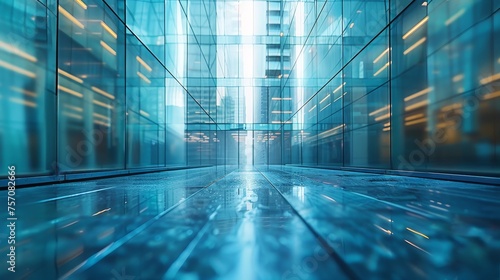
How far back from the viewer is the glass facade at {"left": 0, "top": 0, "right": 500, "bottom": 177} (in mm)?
4344

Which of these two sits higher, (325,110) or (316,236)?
(325,110)

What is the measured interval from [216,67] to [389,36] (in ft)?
57.3

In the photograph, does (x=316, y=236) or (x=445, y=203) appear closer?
(x=316, y=236)

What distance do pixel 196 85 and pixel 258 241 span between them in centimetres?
1680

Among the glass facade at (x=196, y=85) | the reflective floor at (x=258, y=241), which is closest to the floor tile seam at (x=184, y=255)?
the reflective floor at (x=258, y=241)

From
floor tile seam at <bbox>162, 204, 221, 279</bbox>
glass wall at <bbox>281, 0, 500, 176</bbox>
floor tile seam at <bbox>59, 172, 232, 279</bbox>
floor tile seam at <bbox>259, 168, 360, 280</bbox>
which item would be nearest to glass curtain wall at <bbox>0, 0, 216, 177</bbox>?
floor tile seam at <bbox>59, 172, 232, 279</bbox>

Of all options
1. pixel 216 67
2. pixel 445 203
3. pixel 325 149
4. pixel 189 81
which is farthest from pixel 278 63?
pixel 445 203

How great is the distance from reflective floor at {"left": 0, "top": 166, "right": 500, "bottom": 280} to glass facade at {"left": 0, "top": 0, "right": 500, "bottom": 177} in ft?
9.93

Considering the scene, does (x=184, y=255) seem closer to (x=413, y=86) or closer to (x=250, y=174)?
(x=250, y=174)

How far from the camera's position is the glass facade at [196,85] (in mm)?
4344

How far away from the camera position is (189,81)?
52.2ft

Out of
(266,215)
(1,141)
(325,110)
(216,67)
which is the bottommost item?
(266,215)

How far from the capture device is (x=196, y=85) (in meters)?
17.1

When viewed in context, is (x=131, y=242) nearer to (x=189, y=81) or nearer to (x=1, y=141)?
(x=1, y=141)
